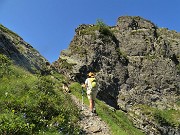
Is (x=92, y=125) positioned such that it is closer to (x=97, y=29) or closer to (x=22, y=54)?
(x=22, y=54)

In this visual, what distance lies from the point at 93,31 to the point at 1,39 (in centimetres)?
1788

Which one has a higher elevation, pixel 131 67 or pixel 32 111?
pixel 131 67

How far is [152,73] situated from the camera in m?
53.1

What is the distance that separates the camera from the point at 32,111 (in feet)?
67.3

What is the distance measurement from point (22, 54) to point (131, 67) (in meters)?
18.4

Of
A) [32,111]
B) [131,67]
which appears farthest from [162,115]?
[32,111]

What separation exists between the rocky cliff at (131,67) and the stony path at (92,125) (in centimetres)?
1723

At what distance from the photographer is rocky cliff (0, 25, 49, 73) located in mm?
37009

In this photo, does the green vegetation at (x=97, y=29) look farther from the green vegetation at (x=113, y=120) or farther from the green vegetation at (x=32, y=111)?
the green vegetation at (x=32, y=111)

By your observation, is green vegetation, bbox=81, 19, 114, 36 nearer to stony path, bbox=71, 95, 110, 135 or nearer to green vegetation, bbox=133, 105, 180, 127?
green vegetation, bbox=133, 105, 180, 127

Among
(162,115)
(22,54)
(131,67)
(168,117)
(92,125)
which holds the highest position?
(131,67)

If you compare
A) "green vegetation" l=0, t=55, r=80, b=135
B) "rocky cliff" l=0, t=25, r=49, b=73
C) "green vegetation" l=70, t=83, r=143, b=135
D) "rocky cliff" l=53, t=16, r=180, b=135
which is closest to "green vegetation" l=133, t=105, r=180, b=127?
"rocky cliff" l=53, t=16, r=180, b=135

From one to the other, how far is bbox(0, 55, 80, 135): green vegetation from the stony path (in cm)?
54

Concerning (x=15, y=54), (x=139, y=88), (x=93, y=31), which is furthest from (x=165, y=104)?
(x=15, y=54)
